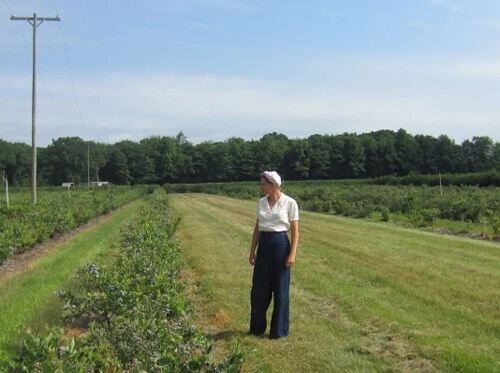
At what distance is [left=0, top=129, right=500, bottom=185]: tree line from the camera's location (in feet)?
350

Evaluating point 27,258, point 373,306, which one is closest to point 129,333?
point 373,306

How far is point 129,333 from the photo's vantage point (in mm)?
5207

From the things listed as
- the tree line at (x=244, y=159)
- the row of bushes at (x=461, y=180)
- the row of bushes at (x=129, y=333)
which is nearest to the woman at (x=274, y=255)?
the row of bushes at (x=129, y=333)

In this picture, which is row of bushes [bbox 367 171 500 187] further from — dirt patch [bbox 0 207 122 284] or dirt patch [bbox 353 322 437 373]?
dirt patch [bbox 353 322 437 373]

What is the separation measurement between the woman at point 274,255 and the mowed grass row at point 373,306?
301mm

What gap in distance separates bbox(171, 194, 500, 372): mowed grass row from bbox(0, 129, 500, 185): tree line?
296ft

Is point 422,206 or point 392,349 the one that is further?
point 422,206

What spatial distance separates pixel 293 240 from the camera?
24.0 ft

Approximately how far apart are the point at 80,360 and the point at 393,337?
4.21 m

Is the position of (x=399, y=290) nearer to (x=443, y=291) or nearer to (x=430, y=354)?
(x=443, y=291)

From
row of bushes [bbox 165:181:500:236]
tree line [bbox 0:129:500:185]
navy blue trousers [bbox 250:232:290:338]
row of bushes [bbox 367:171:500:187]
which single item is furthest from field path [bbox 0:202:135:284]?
tree line [bbox 0:129:500:185]

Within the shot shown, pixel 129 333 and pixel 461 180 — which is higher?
pixel 461 180

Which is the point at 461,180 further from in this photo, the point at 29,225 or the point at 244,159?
the point at 244,159

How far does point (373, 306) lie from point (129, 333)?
4.61 meters
